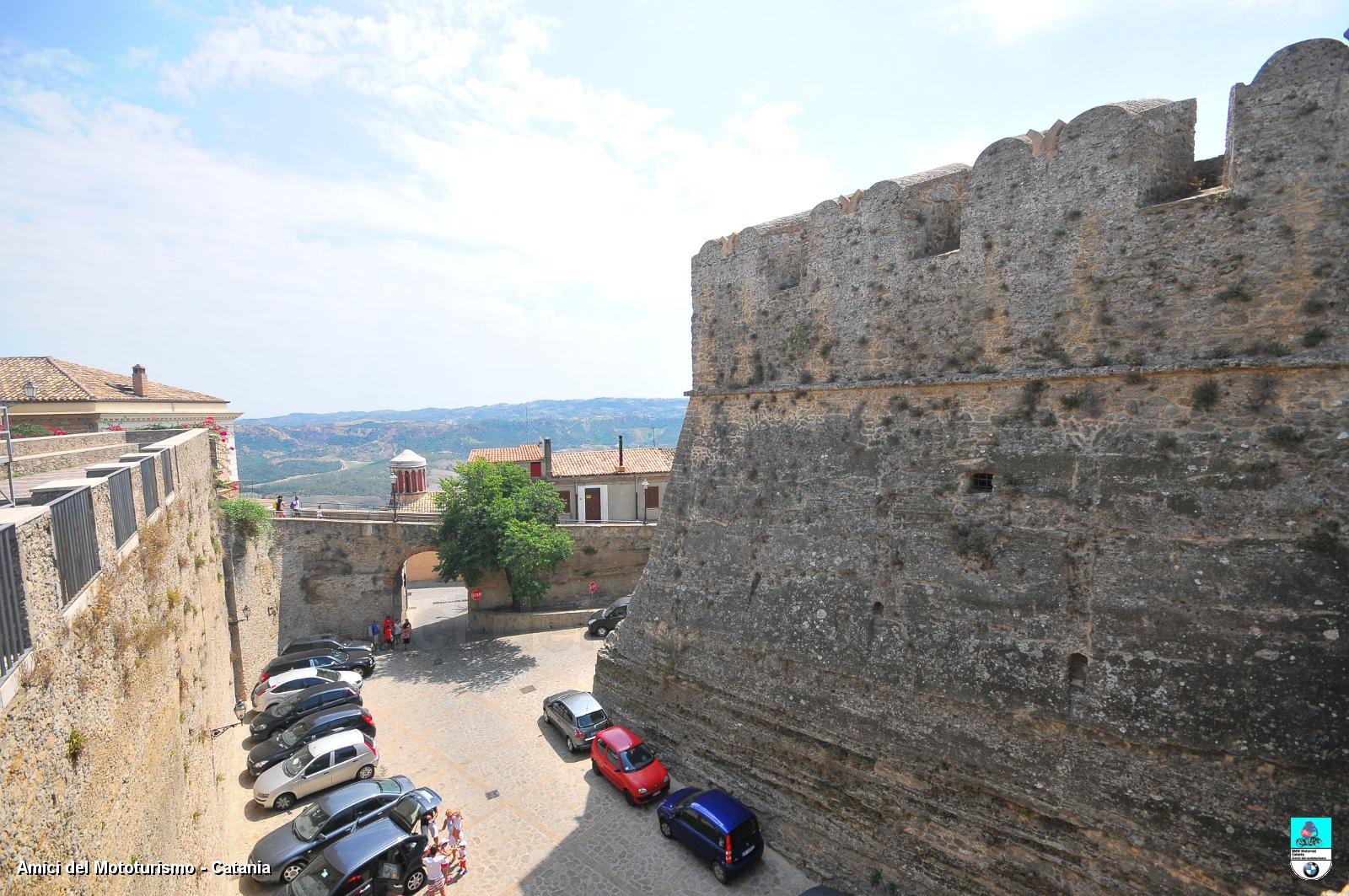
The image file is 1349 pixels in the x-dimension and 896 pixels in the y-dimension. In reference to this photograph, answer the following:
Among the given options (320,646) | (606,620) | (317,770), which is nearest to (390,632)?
(320,646)

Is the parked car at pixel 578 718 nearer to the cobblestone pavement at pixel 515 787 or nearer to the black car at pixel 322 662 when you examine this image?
the cobblestone pavement at pixel 515 787

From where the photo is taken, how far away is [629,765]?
12203 mm

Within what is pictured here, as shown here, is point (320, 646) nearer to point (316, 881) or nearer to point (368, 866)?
point (316, 881)

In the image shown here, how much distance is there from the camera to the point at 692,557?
13.4 meters

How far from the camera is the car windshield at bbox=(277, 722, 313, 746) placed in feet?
44.3

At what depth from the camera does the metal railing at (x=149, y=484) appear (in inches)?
310

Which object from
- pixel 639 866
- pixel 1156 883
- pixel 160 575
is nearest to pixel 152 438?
pixel 160 575

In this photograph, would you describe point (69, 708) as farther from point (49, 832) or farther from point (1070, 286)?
point (1070, 286)

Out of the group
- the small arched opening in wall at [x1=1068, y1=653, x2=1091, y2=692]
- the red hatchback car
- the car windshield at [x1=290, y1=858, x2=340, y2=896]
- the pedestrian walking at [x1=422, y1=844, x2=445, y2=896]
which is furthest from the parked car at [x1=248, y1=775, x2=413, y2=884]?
the small arched opening in wall at [x1=1068, y1=653, x2=1091, y2=692]

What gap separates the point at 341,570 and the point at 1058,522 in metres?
22.5

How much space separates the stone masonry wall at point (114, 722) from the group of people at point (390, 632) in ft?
35.3

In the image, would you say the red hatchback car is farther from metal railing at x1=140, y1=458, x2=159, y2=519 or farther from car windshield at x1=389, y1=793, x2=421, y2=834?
metal railing at x1=140, y1=458, x2=159, y2=519

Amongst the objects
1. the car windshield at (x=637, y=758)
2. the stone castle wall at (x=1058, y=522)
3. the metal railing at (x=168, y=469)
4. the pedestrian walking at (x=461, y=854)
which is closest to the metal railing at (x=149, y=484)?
the metal railing at (x=168, y=469)

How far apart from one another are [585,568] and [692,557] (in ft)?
39.0
